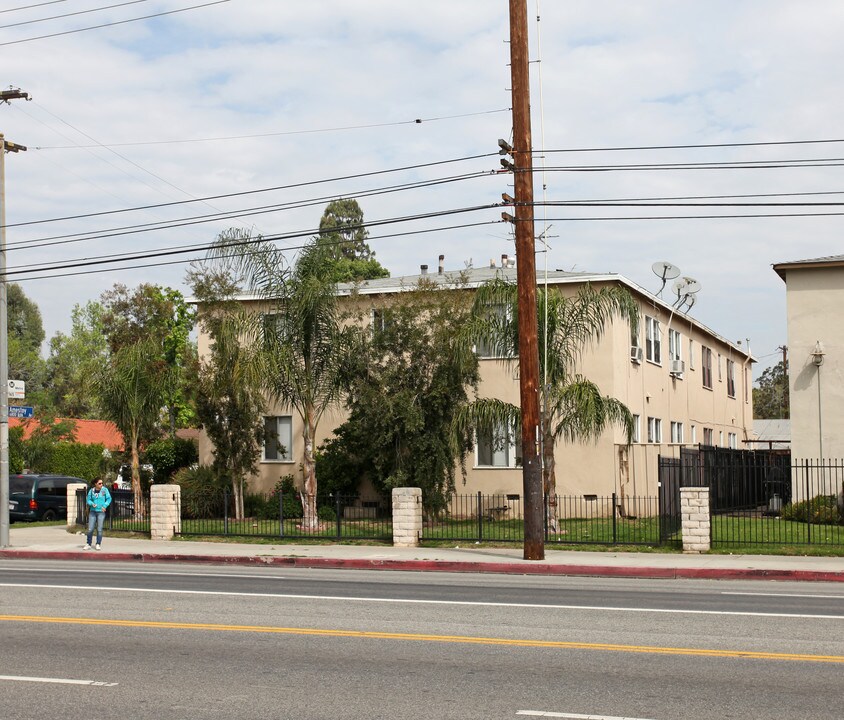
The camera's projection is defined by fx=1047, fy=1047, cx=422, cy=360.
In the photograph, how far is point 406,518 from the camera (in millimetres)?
24312

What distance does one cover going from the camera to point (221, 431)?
3006 centimetres

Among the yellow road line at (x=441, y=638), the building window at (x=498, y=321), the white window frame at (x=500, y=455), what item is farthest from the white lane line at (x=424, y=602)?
the white window frame at (x=500, y=455)

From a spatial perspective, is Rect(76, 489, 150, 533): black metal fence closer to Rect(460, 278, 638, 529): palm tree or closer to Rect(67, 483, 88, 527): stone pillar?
Rect(67, 483, 88, 527): stone pillar

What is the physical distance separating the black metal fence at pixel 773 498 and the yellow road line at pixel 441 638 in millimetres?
11902

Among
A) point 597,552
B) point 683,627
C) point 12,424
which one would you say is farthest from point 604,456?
point 12,424

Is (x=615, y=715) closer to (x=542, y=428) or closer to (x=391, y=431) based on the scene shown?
(x=542, y=428)

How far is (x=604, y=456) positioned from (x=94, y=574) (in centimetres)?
1675

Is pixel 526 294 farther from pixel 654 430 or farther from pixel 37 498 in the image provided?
pixel 37 498

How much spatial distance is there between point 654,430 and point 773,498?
618cm

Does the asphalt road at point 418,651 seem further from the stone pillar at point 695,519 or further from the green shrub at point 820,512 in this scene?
the green shrub at point 820,512

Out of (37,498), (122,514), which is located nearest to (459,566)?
(122,514)

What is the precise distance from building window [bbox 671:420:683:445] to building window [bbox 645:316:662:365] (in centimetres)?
316

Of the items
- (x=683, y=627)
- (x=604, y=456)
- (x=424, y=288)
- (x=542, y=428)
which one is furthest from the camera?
(x=604, y=456)

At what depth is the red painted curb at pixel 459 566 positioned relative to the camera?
1866 cm
